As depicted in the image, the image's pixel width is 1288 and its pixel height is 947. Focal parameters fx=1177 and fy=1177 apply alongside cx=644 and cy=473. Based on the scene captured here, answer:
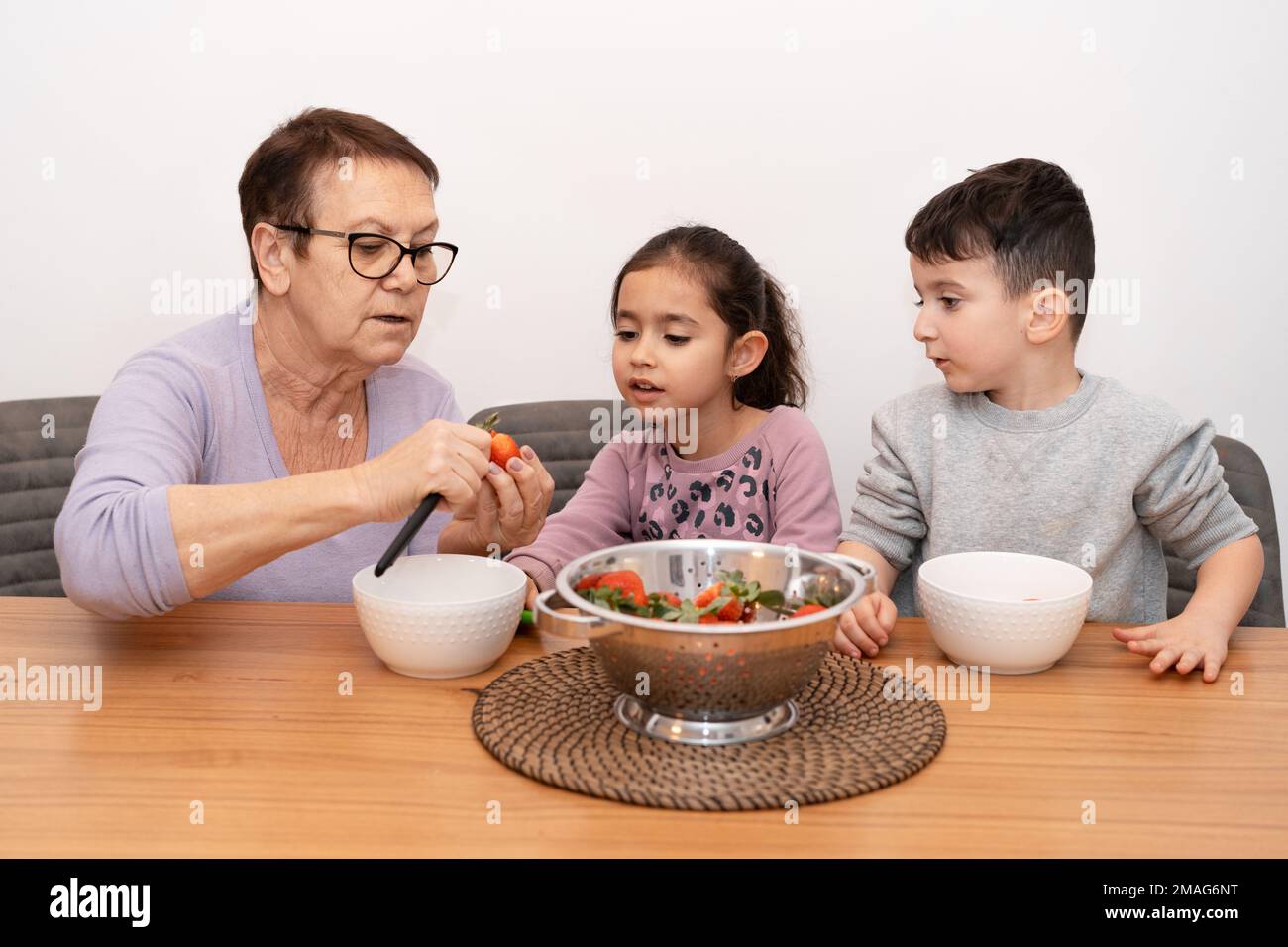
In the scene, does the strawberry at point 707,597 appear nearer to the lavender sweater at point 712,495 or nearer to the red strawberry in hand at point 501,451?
the red strawberry in hand at point 501,451

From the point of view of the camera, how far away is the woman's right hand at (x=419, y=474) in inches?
52.2

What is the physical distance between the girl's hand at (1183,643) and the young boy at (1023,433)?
30 cm

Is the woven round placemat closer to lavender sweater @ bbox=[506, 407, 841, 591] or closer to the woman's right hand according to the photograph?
the woman's right hand

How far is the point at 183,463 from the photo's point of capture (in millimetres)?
1502

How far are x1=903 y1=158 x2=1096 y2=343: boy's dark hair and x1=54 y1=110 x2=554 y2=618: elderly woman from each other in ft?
2.31

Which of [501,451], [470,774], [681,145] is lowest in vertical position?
[470,774]

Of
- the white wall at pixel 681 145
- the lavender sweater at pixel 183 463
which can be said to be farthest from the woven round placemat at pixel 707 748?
the white wall at pixel 681 145

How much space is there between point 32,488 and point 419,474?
3.52 feet

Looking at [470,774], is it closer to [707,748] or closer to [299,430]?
[707,748]

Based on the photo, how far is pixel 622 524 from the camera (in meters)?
2.06

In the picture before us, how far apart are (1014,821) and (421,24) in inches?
88.9

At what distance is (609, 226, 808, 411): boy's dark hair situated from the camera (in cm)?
200

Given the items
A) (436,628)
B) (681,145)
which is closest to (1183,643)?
(436,628)
